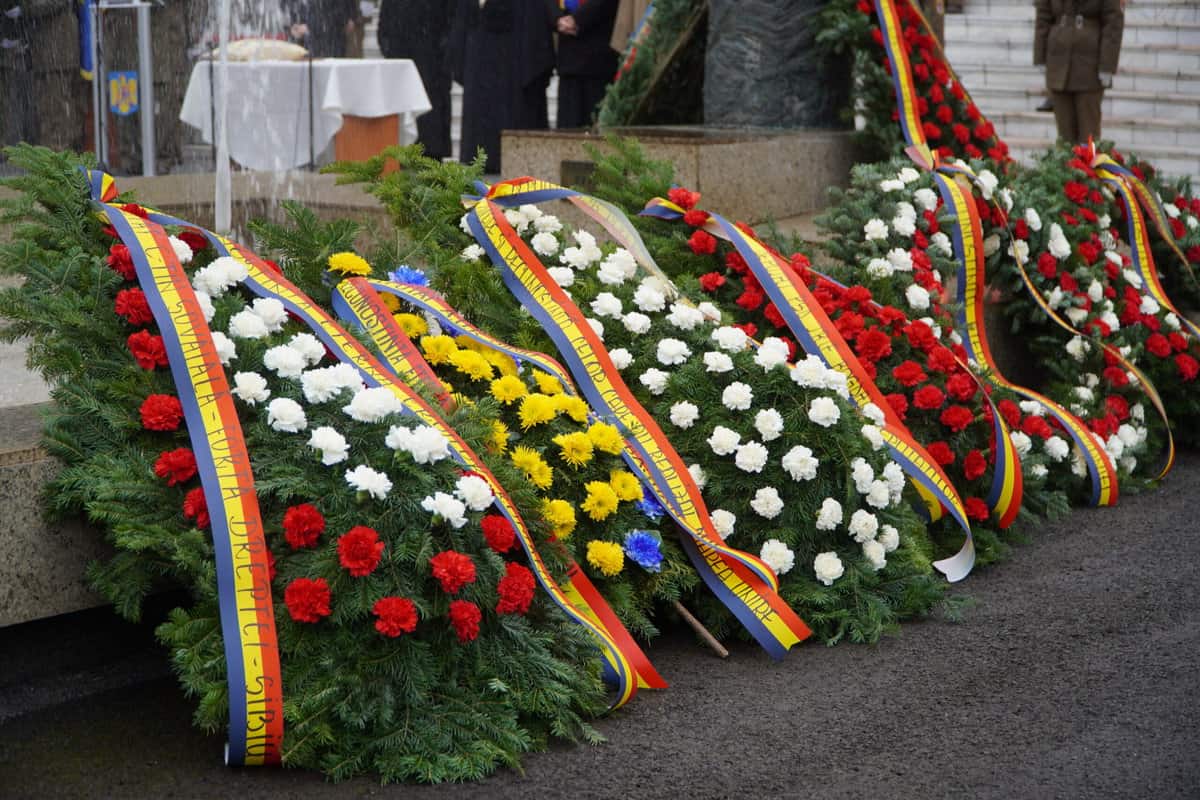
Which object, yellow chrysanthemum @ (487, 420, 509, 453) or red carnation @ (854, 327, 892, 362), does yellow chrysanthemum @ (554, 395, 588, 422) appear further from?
red carnation @ (854, 327, 892, 362)

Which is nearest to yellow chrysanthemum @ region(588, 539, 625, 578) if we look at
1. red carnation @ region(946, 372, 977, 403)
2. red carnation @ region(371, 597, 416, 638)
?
red carnation @ region(371, 597, 416, 638)

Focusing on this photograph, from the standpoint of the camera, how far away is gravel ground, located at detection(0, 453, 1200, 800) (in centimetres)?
286

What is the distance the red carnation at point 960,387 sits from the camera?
4328 mm

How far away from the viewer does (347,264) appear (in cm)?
374

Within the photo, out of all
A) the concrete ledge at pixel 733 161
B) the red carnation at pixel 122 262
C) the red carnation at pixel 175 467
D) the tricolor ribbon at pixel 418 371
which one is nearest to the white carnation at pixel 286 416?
the red carnation at pixel 175 467

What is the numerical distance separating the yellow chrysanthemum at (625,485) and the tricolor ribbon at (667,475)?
7 centimetres

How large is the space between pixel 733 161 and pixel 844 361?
200 centimetres

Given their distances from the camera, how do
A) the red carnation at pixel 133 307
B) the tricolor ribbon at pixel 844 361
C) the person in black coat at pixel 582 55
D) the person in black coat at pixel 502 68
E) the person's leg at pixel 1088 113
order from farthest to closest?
the person in black coat at pixel 502 68 < the person's leg at pixel 1088 113 < the person in black coat at pixel 582 55 < the tricolor ribbon at pixel 844 361 < the red carnation at pixel 133 307

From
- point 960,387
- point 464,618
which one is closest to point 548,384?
point 464,618

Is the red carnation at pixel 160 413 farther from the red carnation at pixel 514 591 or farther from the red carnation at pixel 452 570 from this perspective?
the red carnation at pixel 514 591

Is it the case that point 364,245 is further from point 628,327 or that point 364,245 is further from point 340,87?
point 340,87

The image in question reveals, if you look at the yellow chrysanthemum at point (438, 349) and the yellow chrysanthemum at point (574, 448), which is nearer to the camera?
the yellow chrysanthemum at point (574, 448)

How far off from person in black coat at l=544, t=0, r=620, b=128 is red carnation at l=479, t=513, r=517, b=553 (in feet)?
21.8

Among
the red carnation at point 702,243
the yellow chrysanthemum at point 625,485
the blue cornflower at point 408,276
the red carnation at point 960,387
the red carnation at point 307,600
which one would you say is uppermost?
the red carnation at point 702,243
